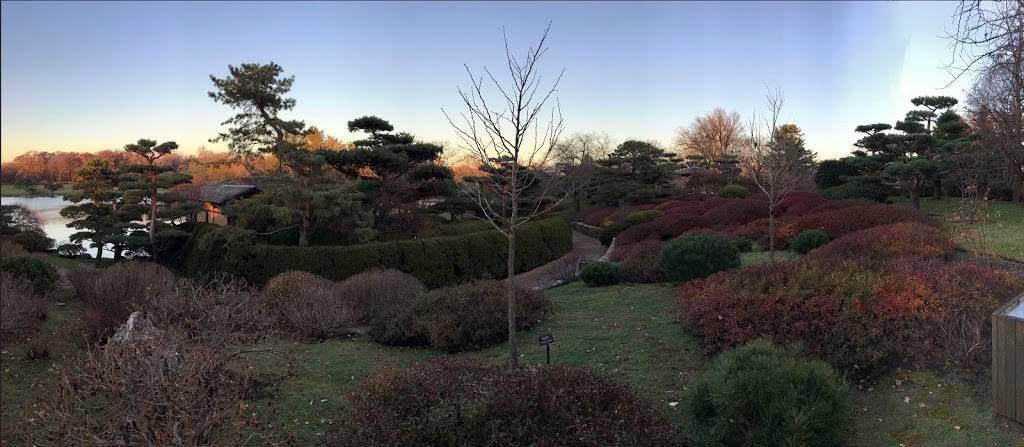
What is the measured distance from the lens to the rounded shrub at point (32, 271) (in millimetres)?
10367

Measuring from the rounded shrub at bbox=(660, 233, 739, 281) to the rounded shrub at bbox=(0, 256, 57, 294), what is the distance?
36.5 ft

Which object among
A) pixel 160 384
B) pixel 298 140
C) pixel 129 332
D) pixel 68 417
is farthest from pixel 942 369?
pixel 298 140

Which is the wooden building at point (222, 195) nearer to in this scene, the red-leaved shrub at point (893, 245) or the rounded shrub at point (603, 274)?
the rounded shrub at point (603, 274)

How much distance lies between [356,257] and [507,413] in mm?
14333

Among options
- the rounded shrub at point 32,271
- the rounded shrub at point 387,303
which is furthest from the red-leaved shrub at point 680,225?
the rounded shrub at point 32,271

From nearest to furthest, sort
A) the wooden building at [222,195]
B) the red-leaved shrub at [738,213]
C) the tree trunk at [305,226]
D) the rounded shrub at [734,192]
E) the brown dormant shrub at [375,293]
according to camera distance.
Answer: the brown dormant shrub at [375,293] < the red-leaved shrub at [738,213] < the tree trunk at [305,226] < the wooden building at [222,195] < the rounded shrub at [734,192]

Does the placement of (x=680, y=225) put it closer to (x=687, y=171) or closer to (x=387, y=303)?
(x=387, y=303)

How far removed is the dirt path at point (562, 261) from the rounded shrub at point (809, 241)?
5.73m

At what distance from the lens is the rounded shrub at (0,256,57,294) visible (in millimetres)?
10367

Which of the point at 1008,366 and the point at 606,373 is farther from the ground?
the point at 1008,366

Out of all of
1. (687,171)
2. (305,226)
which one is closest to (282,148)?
(305,226)

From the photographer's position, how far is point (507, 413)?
3.75 metres

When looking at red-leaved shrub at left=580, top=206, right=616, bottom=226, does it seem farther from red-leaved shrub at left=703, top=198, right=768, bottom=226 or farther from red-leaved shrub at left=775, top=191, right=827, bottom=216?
red-leaved shrub at left=775, top=191, right=827, bottom=216

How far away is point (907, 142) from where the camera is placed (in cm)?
2108
